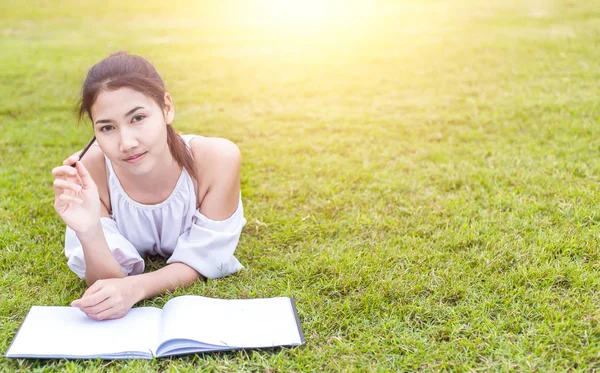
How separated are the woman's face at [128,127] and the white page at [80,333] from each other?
0.73 m

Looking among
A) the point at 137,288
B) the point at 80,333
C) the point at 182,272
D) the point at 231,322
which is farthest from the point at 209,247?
the point at 80,333

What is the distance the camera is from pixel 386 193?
4.27m

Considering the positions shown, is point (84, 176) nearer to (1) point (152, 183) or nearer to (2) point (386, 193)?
(1) point (152, 183)

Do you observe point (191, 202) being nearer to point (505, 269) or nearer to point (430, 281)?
point (430, 281)

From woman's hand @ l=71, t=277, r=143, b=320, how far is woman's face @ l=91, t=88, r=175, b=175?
0.56 meters

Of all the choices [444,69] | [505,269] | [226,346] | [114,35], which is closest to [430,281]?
[505,269]

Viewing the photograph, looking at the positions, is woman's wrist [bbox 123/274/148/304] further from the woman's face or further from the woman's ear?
the woman's ear

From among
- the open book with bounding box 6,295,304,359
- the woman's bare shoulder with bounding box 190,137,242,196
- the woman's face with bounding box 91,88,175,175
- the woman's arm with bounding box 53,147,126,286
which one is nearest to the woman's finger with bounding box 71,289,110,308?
the open book with bounding box 6,295,304,359

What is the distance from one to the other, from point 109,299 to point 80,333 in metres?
0.19

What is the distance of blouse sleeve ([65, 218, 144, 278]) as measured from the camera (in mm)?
3053

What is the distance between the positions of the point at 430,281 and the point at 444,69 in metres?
5.57

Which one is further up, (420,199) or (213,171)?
(213,171)

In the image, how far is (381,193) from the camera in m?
4.27

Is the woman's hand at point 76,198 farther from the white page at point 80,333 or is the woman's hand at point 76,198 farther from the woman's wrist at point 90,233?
the white page at point 80,333
